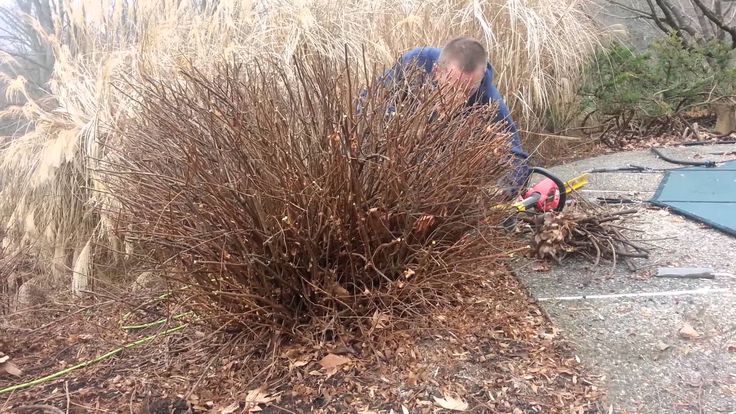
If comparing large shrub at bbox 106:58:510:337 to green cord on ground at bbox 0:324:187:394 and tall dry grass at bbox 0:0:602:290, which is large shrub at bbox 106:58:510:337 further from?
tall dry grass at bbox 0:0:602:290

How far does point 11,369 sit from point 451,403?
5.69 feet

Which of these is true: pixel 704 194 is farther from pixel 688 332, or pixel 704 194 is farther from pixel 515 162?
pixel 688 332

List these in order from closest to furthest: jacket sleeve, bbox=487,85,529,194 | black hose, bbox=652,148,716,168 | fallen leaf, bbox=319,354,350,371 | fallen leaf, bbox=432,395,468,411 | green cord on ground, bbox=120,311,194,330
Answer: fallen leaf, bbox=432,395,468,411, fallen leaf, bbox=319,354,350,371, green cord on ground, bbox=120,311,194,330, jacket sleeve, bbox=487,85,529,194, black hose, bbox=652,148,716,168

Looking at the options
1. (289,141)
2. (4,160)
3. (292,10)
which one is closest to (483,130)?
(289,141)

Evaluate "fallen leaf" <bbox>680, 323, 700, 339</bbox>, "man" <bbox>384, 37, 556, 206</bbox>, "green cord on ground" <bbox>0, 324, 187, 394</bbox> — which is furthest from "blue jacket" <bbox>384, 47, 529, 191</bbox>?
"green cord on ground" <bbox>0, 324, 187, 394</bbox>

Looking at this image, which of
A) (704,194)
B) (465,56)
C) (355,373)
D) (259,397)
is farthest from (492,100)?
(704,194)

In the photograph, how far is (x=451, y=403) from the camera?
171cm

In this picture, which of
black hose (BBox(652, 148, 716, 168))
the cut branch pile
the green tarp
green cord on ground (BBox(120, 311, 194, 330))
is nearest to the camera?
green cord on ground (BBox(120, 311, 194, 330))

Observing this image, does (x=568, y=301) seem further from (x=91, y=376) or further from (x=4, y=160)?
(x=4, y=160)

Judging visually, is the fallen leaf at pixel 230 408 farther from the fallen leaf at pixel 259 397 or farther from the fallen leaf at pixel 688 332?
the fallen leaf at pixel 688 332

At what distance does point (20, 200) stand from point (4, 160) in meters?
0.39

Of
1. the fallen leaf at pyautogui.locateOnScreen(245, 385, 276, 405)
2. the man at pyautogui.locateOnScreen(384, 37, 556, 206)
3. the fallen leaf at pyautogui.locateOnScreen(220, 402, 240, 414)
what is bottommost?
the fallen leaf at pyautogui.locateOnScreen(220, 402, 240, 414)

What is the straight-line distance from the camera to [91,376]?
2074mm

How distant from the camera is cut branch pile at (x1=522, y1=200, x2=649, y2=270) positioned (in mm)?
2623
